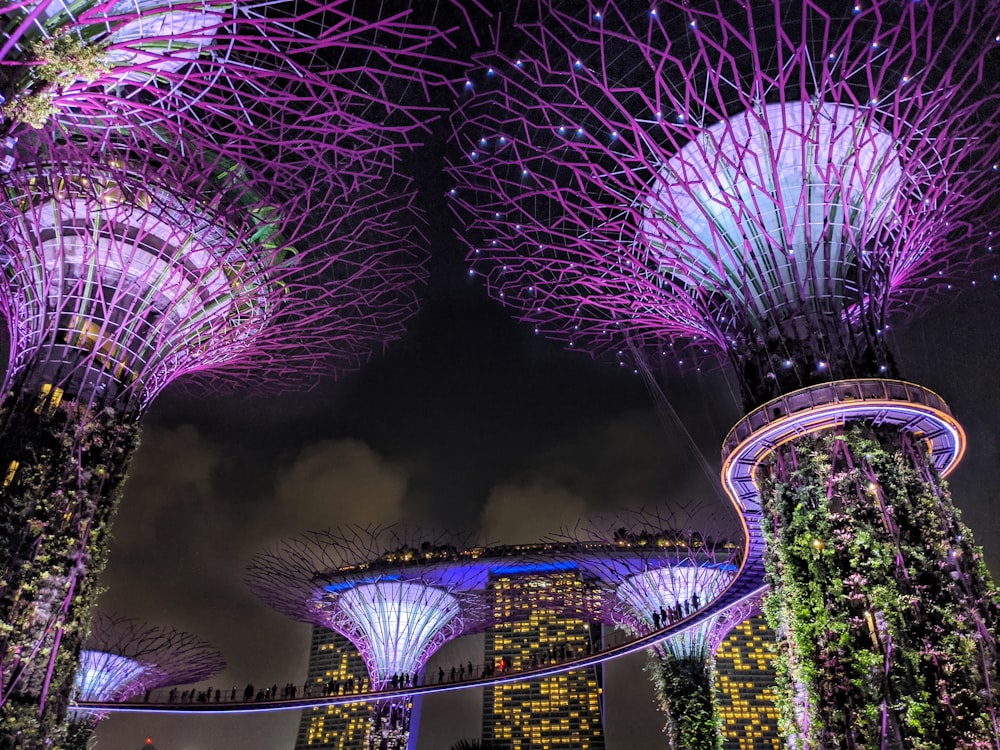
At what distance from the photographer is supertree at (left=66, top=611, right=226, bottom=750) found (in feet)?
111

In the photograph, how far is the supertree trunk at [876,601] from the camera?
36.6ft

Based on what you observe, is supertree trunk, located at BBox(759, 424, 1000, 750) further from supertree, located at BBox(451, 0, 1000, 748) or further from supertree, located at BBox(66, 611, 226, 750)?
supertree, located at BBox(66, 611, 226, 750)

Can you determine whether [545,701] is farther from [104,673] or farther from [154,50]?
[154,50]

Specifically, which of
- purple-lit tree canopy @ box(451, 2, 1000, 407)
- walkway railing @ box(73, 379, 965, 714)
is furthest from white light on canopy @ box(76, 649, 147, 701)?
walkway railing @ box(73, 379, 965, 714)

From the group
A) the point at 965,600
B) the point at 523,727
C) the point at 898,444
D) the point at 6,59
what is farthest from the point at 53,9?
the point at 523,727

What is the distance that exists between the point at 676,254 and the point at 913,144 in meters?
6.04

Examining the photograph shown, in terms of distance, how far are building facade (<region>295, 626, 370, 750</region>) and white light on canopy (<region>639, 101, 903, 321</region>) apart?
80343 mm

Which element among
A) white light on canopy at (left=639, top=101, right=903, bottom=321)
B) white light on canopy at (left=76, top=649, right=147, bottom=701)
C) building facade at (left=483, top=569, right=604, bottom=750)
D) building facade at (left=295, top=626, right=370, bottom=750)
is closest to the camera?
white light on canopy at (left=639, top=101, right=903, bottom=321)

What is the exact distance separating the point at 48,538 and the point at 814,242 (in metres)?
17.4

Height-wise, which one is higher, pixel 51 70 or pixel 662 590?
pixel 662 590

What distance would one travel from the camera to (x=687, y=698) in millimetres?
25672

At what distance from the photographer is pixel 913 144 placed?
15.9 meters

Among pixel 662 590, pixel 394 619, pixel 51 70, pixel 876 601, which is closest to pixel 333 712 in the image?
pixel 394 619

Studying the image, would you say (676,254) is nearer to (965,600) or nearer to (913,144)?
(913,144)
